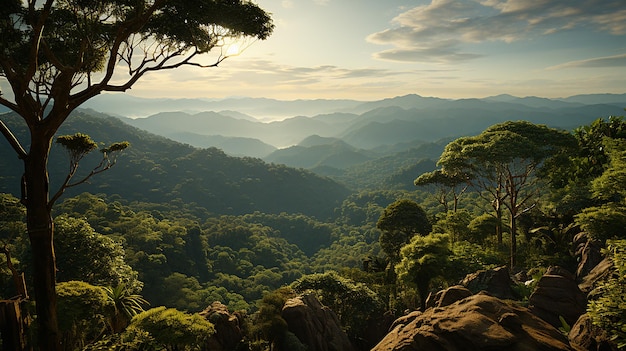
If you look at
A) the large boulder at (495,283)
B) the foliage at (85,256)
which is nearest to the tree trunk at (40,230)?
the foliage at (85,256)

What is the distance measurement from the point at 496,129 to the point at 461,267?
1091 centimetres

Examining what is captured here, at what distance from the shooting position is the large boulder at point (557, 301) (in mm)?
14000

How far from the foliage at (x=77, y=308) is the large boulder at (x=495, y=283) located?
18.1 m

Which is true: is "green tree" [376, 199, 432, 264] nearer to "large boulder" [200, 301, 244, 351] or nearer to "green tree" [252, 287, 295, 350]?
"green tree" [252, 287, 295, 350]

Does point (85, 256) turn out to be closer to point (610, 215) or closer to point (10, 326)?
point (10, 326)

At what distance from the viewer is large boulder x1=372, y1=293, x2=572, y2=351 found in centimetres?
903

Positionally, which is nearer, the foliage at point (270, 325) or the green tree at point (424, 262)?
the foliage at point (270, 325)

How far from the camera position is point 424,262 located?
2267cm

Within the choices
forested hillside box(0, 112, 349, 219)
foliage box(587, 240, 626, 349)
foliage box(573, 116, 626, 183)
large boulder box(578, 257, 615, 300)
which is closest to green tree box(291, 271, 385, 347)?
large boulder box(578, 257, 615, 300)

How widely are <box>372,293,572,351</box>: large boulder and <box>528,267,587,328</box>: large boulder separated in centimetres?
510

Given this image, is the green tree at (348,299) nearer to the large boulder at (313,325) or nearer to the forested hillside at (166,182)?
the large boulder at (313,325)

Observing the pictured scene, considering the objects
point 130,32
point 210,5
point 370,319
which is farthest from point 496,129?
point 130,32

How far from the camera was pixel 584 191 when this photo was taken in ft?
83.8

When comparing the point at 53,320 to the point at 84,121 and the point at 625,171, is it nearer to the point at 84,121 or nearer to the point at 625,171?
the point at 625,171
